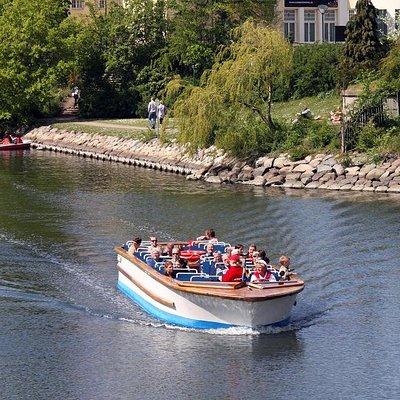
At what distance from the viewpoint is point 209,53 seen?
7819 cm

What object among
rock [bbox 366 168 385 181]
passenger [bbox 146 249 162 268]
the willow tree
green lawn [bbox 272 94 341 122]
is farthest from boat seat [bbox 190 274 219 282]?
green lawn [bbox 272 94 341 122]

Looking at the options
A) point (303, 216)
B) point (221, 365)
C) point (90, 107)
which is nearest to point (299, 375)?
point (221, 365)

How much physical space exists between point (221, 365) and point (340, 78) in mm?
36155

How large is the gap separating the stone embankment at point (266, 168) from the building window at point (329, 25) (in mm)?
21027

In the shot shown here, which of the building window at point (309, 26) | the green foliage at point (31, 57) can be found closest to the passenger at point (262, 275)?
the green foliage at point (31, 57)

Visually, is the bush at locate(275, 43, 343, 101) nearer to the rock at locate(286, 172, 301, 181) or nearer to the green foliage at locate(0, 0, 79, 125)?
the rock at locate(286, 172, 301, 181)

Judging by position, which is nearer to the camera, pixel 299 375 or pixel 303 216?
pixel 299 375

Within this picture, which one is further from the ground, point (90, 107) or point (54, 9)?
point (54, 9)

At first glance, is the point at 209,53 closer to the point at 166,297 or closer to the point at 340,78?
the point at 340,78

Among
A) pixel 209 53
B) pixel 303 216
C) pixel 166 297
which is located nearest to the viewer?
pixel 166 297

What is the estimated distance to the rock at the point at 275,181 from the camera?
192 feet

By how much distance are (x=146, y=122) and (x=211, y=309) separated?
44.7m

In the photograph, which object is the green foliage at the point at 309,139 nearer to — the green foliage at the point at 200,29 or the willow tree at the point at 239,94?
the willow tree at the point at 239,94

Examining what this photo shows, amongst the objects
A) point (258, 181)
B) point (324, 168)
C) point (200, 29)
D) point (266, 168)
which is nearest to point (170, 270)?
point (324, 168)
